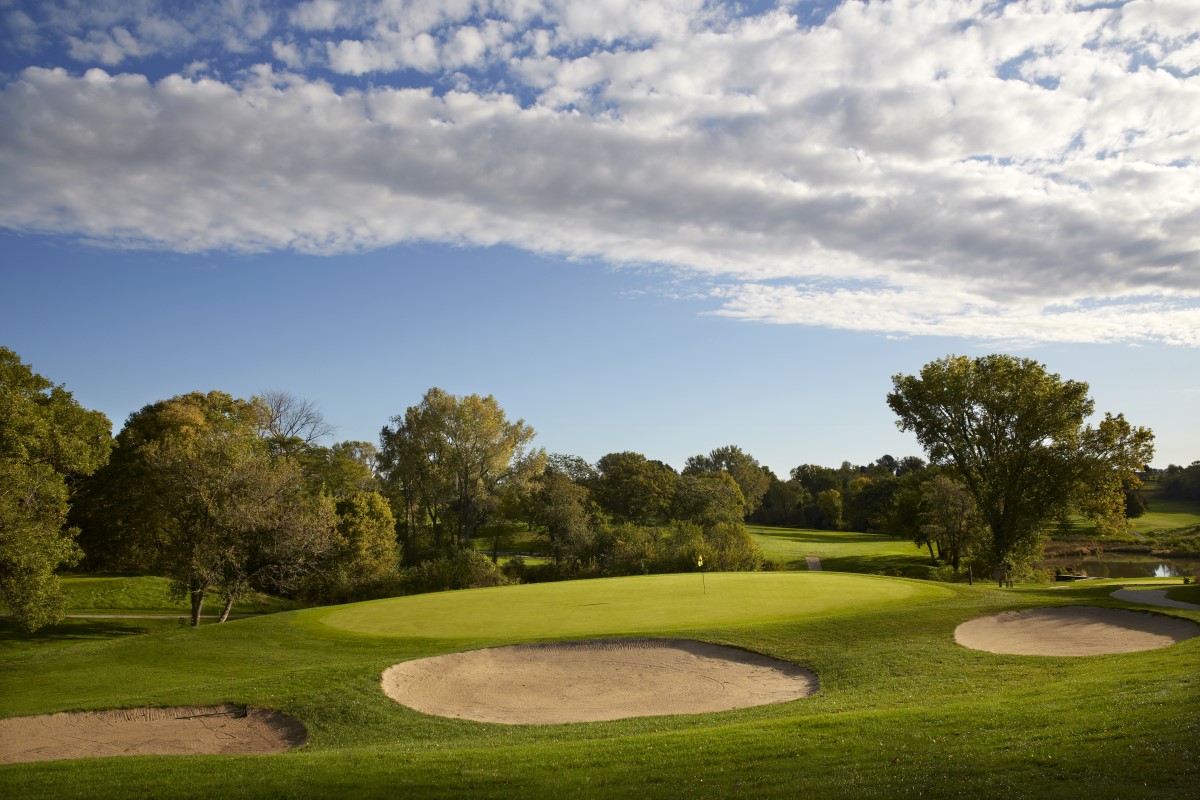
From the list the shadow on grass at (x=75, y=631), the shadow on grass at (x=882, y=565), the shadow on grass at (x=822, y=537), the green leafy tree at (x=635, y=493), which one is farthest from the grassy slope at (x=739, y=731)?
the shadow on grass at (x=822, y=537)

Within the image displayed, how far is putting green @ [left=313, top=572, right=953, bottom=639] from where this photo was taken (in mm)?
21984

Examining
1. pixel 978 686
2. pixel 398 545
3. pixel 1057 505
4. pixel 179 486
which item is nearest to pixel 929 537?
pixel 1057 505

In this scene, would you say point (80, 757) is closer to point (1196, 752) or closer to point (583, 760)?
point (583, 760)

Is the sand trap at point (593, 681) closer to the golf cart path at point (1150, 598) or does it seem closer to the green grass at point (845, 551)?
the golf cart path at point (1150, 598)

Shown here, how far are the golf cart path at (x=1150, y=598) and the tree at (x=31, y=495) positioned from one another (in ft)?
111

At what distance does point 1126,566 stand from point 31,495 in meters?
66.5

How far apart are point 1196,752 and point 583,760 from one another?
7.01 metres

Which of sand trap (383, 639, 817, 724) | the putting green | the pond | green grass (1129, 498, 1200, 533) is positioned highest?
green grass (1129, 498, 1200, 533)

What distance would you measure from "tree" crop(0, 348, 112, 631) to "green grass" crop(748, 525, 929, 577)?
3869cm

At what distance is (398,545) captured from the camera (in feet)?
153

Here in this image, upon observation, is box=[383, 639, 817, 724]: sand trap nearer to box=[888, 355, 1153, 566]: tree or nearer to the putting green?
the putting green

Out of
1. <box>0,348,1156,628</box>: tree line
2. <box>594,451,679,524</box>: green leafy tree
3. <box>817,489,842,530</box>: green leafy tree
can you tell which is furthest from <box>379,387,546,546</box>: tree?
<box>817,489,842,530</box>: green leafy tree

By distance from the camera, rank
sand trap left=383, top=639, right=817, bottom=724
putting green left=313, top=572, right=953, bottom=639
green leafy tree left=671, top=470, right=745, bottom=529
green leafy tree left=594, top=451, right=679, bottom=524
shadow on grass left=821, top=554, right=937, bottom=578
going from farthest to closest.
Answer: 1. green leafy tree left=594, top=451, right=679, bottom=524
2. green leafy tree left=671, top=470, right=745, bottom=529
3. shadow on grass left=821, top=554, right=937, bottom=578
4. putting green left=313, top=572, right=953, bottom=639
5. sand trap left=383, top=639, right=817, bottom=724

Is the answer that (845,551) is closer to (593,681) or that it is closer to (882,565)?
(882,565)
